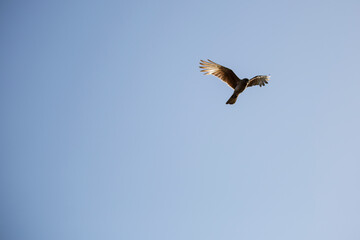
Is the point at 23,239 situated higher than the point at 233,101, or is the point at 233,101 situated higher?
the point at 233,101

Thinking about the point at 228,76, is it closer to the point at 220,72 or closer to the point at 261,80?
the point at 220,72

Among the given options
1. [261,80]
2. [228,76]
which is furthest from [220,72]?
[261,80]

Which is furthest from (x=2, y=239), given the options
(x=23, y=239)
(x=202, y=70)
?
(x=202, y=70)

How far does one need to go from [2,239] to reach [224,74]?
499 ft

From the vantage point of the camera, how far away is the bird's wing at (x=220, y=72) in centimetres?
1467

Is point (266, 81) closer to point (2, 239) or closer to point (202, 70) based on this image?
point (202, 70)

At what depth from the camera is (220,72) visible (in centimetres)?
1490

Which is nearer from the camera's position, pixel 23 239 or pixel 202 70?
pixel 202 70

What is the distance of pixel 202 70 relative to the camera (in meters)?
14.7

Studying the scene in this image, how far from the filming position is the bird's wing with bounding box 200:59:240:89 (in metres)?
14.7

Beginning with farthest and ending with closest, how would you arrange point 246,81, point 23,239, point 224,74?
point 23,239, point 224,74, point 246,81

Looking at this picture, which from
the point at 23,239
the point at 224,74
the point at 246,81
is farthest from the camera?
the point at 23,239

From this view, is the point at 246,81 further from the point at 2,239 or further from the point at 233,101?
the point at 2,239

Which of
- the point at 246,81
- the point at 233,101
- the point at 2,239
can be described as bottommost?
Answer: the point at 2,239
